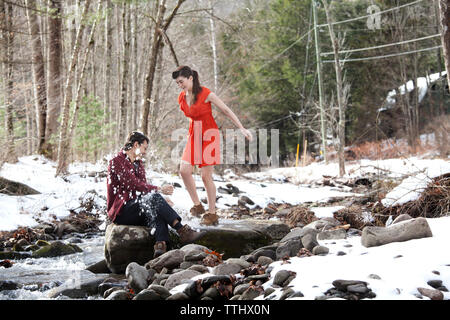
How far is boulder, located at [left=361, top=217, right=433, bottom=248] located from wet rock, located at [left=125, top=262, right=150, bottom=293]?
214 cm

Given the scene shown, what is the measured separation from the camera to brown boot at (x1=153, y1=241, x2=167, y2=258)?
203 inches

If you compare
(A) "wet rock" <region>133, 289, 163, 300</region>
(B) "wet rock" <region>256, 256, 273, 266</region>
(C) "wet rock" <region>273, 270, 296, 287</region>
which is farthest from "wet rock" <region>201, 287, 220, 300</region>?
(B) "wet rock" <region>256, 256, 273, 266</region>

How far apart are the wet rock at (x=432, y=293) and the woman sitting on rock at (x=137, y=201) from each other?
111 inches

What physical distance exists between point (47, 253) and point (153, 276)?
2.09 meters

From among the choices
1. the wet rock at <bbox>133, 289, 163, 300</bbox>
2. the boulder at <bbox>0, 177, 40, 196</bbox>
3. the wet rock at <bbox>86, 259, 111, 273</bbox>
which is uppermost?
the boulder at <bbox>0, 177, 40, 196</bbox>

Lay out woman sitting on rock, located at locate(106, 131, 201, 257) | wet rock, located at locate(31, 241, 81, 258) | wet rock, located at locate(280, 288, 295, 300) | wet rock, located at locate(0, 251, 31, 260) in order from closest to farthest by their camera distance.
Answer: wet rock, located at locate(280, 288, 295, 300) < woman sitting on rock, located at locate(106, 131, 201, 257) < wet rock, located at locate(0, 251, 31, 260) < wet rock, located at locate(31, 241, 81, 258)

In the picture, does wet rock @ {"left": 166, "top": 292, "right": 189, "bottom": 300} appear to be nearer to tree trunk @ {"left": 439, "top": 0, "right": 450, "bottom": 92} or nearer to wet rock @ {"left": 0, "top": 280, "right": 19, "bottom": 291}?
wet rock @ {"left": 0, "top": 280, "right": 19, "bottom": 291}

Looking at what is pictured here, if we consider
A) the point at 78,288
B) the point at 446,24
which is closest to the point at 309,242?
the point at 78,288

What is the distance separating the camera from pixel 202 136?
18.1 ft

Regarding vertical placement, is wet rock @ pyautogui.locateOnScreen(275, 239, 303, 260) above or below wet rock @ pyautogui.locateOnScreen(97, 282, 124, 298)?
above

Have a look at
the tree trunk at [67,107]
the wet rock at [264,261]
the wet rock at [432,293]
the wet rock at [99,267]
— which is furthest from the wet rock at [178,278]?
the tree trunk at [67,107]

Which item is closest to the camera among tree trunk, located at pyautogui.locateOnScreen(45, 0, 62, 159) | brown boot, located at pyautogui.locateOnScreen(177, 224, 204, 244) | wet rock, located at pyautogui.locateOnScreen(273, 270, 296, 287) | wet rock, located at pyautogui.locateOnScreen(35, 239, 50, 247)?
wet rock, located at pyautogui.locateOnScreen(273, 270, 296, 287)

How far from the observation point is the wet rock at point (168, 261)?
4828mm
